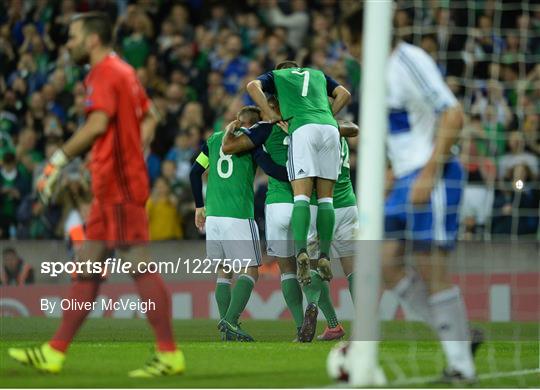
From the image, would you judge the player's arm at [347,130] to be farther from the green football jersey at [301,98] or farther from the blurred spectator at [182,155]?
the blurred spectator at [182,155]

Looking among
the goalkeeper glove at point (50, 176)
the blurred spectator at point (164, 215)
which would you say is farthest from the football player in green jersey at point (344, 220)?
the blurred spectator at point (164, 215)

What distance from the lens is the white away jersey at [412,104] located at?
699cm

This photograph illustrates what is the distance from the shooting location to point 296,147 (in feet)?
35.1

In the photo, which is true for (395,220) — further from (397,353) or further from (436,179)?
(397,353)

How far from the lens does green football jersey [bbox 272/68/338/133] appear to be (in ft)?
35.4

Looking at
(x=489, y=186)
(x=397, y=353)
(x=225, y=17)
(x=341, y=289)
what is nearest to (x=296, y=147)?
(x=397, y=353)

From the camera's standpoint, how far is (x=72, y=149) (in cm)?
735

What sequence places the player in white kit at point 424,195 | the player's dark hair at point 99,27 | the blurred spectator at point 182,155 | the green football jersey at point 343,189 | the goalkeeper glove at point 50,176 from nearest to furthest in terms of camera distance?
the player in white kit at point 424,195
the goalkeeper glove at point 50,176
the player's dark hair at point 99,27
the green football jersey at point 343,189
the blurred spectator at point 182,155

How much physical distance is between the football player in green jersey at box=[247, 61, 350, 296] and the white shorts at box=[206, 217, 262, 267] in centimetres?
116

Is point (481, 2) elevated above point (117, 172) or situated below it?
above

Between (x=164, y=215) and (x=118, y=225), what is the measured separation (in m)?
8.81

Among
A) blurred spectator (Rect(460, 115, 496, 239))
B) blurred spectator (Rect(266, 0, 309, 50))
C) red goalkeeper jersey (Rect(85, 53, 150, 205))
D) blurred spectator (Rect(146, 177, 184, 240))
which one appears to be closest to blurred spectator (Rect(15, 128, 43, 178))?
blurred spectator (Rect(146, 177, 184, 240))

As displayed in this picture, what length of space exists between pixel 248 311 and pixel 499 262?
9.74 feet

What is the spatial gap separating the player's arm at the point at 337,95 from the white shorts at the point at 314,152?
0.98ft
